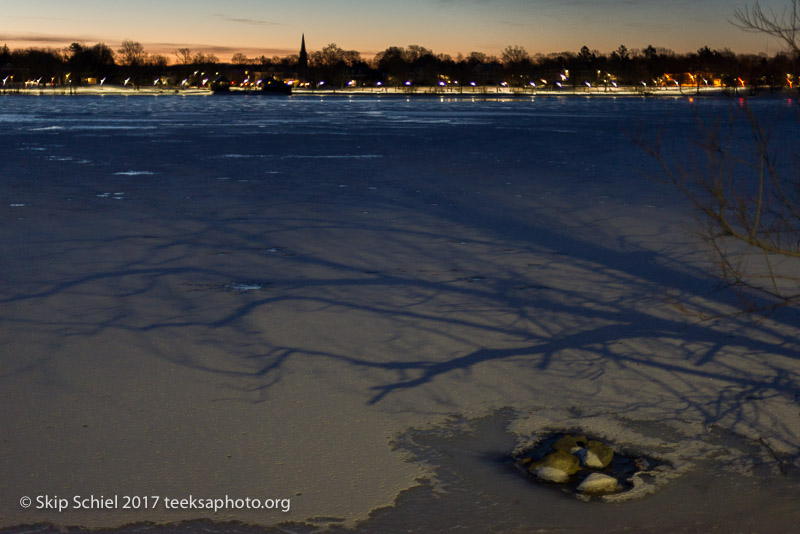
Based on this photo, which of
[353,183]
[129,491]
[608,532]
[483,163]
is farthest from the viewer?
[483,163]

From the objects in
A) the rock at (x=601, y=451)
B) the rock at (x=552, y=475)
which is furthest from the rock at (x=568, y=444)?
the rock at (x=552, y=475)

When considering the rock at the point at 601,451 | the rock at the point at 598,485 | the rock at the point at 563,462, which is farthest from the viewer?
the rock at the point at 601,451

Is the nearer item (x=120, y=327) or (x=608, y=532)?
(x=608, y=532)

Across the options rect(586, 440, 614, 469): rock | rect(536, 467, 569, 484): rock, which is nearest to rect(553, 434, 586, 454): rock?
rect(586, 440, 614, 469): rock

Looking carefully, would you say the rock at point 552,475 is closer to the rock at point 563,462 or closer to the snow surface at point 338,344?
the rock at point 563,462

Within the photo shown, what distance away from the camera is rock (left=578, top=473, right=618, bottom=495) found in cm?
414

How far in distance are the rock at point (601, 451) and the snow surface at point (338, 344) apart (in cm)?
26

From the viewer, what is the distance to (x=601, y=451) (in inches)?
175

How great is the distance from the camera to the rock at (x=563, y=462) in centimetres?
431

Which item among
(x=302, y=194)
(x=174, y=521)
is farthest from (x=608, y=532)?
(x=302, y=194)

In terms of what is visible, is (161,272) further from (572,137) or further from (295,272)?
(572,137)

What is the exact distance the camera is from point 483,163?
19953 millimetres

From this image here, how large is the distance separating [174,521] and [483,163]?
1668 cm

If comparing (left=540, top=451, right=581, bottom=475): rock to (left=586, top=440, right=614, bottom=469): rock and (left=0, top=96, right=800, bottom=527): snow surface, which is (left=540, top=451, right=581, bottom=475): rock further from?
(left=0, top=96, right=800, bottom=527): snow surface
